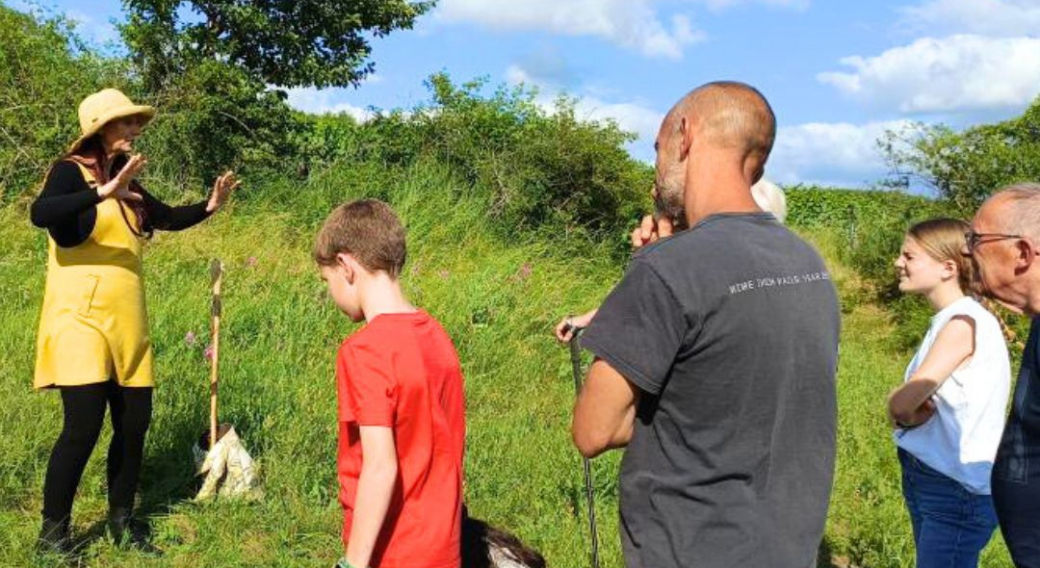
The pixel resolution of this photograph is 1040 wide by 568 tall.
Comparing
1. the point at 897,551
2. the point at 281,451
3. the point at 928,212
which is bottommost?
the point at 897,551

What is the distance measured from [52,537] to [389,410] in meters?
2.28

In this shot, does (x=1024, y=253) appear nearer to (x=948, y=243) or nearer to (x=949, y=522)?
(x=948, y=243)

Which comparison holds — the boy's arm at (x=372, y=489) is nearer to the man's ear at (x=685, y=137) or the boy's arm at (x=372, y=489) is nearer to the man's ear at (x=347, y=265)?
the man's ear at (x=347, y=265)

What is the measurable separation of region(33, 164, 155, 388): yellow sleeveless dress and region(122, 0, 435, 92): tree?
338 inches

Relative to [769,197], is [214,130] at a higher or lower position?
higher

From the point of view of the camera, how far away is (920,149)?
12648 mm

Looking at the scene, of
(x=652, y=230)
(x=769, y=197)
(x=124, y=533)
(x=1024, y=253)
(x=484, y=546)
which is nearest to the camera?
(x=1024, y=253)

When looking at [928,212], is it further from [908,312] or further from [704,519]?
[704,519]

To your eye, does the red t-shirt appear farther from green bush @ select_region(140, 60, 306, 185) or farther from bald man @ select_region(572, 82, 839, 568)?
green bush @ select_region(140, 60, 306, 185)

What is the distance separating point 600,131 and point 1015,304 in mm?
10254

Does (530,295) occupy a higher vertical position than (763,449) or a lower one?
higher

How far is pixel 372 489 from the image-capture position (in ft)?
7.51

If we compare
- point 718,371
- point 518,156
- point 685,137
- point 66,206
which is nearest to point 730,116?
point 685,137

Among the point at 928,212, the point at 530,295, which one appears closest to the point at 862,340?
the point at 928,212
